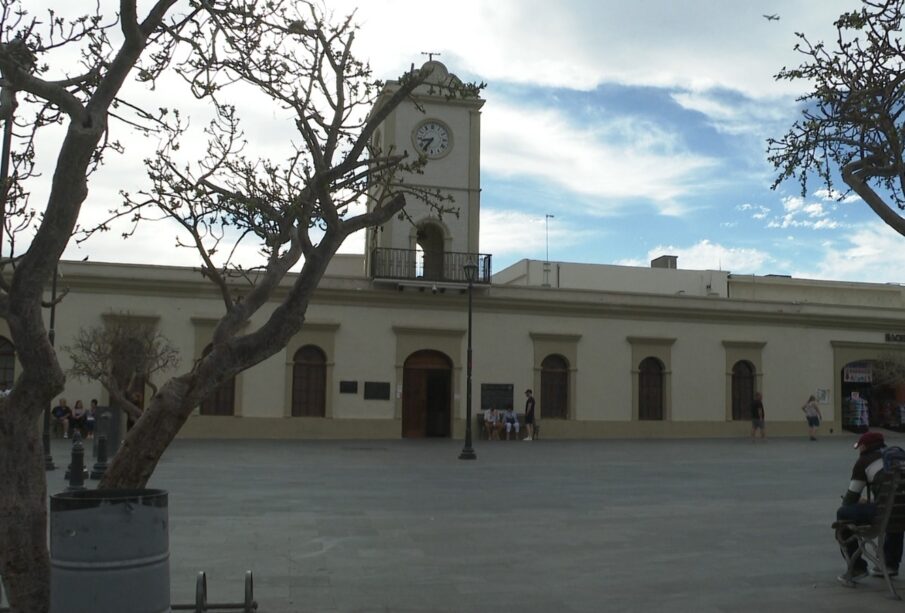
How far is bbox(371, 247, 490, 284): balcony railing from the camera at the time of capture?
97.8ft

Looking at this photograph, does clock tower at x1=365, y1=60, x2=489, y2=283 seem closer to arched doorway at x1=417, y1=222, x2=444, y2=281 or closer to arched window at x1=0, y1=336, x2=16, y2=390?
arched doorway at x1=417, y1=222, x2=444, y2=281

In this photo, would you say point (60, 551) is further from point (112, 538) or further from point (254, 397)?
point (254, 397)

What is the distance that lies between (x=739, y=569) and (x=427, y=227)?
23.7m

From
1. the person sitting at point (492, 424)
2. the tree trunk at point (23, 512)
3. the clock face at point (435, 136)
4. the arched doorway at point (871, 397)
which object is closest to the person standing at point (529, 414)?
the person sitting at point (492, 424)

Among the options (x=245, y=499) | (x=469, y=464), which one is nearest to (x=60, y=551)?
(x=245, y=499)

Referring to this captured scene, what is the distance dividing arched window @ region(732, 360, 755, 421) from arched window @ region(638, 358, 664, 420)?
10.2 feet

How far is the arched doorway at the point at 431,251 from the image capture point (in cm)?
3064

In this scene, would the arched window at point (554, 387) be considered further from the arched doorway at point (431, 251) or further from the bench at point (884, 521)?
the bench at point (884, 521)

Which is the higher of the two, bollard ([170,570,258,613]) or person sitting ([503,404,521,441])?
person sitting ([503,404,521,441])

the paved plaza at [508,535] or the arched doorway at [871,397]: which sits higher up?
the arched doorway at [871,397]

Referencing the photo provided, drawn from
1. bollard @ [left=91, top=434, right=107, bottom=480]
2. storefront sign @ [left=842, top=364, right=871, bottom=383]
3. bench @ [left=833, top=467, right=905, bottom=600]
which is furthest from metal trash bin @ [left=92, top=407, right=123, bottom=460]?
storefront sign @ [left=842, top=364, right=871, bottom=383]

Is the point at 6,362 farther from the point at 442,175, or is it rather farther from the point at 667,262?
the point at 667,262

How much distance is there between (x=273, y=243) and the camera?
7.12 meters

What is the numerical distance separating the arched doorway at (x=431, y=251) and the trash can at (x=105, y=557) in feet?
81.9
